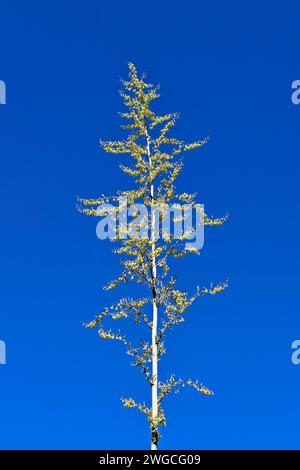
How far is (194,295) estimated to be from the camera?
2438 cm

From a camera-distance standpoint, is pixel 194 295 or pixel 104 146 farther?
pixel 104 146

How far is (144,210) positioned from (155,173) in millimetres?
1563
